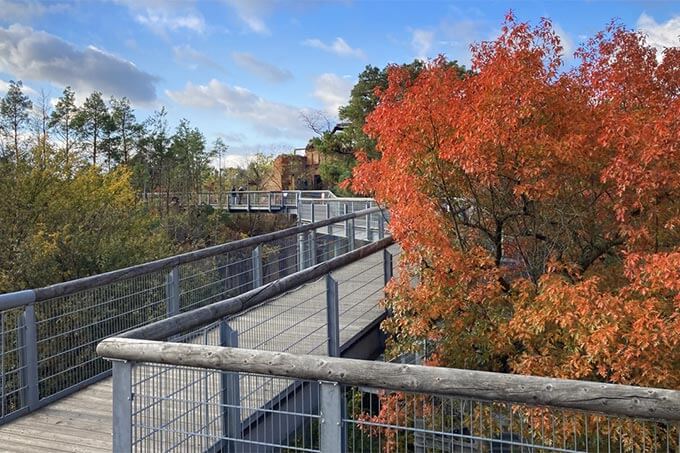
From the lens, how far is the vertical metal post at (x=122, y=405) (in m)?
2.57

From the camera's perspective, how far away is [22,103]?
27672mm

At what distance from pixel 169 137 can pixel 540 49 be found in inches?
1337

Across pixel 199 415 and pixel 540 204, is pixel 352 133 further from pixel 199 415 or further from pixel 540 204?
pixel 199 415

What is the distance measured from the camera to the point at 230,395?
3.67 meters

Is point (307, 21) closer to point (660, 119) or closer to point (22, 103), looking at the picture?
point (660, 119)

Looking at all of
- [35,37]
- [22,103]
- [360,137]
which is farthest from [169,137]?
[35,37]

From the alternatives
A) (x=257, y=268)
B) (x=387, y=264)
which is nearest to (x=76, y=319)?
(x=257, y=268)

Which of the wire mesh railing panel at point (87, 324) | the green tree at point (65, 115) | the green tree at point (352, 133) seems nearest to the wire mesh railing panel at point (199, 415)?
the wire mesh railing panel at point (87, 324)

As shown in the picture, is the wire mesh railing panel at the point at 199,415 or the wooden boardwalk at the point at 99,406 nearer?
the wire mesh railing panel at the point at 199,415

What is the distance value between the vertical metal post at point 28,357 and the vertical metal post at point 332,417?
311 cm

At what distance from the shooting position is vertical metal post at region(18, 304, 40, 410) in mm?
4543

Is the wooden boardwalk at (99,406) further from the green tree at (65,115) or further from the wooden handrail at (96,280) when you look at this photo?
the green tree at (65,115)

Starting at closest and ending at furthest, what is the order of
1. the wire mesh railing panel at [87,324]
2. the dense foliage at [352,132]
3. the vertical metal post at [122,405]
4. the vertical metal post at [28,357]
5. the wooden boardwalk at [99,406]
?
1. the vertical metal post at [122,405]
2. the wooden boardwalk at [99,406]
3. the vertical metal post at [28,357]
4. the wire mesh railing panel at [87,324]
5. the dense foliage at [352,132]

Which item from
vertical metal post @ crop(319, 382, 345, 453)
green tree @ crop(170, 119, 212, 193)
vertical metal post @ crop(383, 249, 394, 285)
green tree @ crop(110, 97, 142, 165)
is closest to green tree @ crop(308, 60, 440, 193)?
green tree @ crop(170, 119, 212, 193)
